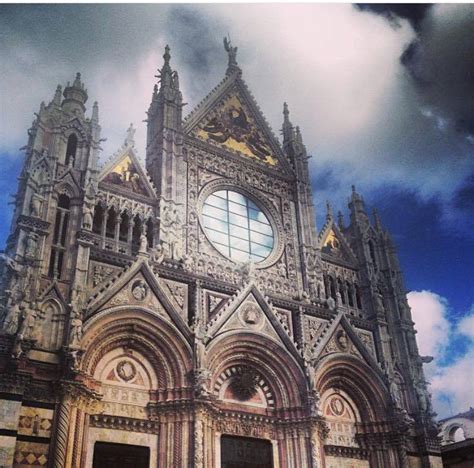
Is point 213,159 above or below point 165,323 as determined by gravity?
above

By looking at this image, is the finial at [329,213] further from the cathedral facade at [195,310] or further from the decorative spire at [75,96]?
the decorative spire at [75,96]

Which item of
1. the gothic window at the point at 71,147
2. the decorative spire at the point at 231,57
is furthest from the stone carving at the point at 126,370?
the decorative spire at the point at 231,57

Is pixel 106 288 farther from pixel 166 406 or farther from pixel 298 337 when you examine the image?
pixel 298 337

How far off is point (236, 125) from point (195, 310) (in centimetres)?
928

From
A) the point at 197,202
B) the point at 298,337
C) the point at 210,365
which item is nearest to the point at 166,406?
the point at 210,365

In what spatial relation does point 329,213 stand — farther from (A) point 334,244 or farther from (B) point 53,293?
(B) point 53,293

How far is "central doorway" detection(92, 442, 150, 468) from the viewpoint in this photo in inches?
574

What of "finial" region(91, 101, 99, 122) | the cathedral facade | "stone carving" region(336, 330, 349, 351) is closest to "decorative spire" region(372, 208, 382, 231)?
the cathedral facade

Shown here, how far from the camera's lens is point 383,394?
20062 mm

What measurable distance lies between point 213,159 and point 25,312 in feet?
33.0

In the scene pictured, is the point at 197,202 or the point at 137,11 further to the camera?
the point at 197,202

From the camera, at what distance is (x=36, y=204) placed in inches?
634

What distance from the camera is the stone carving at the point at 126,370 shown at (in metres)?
15.9

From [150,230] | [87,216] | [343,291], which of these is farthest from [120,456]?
[343,291]
